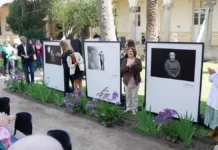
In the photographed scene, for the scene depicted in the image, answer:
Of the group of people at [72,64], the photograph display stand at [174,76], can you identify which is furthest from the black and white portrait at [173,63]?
the group of people at [72,64]

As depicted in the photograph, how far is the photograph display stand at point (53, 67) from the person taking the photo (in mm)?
7633

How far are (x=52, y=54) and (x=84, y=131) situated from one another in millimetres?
3625

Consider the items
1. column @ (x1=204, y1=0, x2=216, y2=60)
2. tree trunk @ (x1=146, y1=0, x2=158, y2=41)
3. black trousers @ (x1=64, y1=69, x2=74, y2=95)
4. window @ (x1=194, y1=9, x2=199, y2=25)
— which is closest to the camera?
black trousers @ (x1=64, y1=69, x2=74, y2=95)

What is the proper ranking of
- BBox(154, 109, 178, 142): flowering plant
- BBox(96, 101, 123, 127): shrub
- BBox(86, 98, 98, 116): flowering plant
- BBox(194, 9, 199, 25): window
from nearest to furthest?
BBox(154, 109, 178, 142): flowering plant
BBox(96, 101, 123, 127): shrub
BBox(86, 98, 98, 116): flowering plant
BBox(194, 9, 199, 25): window

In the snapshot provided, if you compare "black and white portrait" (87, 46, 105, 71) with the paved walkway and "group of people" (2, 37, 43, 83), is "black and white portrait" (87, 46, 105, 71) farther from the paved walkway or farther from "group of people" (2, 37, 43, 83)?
"group of people" (2, 37, 43, 83)

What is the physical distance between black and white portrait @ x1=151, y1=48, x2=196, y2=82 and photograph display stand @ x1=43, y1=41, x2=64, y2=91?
343 cm

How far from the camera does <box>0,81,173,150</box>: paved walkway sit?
169 inches

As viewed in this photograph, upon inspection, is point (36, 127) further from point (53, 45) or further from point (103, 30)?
point (103, 30)

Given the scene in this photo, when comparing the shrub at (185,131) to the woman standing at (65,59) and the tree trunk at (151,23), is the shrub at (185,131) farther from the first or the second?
the tree trunk at (151,23)

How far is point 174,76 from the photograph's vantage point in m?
4.82

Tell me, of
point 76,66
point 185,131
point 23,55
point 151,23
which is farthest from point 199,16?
Result: point 185,131

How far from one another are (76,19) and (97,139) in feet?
47.3

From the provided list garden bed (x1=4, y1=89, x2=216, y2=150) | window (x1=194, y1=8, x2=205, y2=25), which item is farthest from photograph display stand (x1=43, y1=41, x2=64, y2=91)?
window (x1=194, y1=8, x2=205, y2=25)

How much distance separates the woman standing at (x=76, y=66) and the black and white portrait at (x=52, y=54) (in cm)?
107
